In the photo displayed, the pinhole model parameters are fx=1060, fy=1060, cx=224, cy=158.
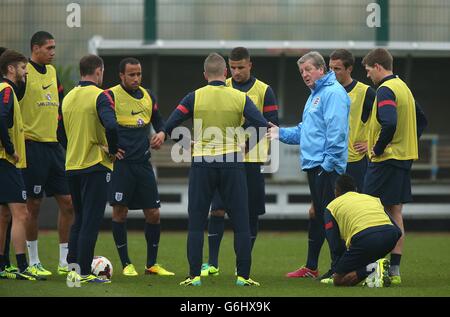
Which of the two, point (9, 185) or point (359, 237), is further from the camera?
point (9, 185)

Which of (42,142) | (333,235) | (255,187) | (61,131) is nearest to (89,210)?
(61,131)

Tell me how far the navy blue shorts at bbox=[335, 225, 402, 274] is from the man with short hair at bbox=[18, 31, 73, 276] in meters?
3.30

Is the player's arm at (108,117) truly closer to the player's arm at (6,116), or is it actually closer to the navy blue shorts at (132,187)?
the player's arm at (6,116)

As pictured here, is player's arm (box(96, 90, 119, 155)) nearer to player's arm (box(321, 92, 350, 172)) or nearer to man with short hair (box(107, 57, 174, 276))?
man with short hair (box(107, 57, 174, 276))

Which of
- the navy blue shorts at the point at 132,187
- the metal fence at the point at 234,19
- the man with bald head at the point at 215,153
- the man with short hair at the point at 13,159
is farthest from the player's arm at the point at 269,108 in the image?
the metal fence at the point at 234,19

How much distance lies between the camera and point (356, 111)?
1180cm

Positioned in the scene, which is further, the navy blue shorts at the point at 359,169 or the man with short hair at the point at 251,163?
the navy blue shorts at the point at 359,169

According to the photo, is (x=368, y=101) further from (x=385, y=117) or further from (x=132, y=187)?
(x=132, y=187)

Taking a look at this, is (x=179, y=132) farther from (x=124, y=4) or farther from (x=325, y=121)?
(x=124, y=4)

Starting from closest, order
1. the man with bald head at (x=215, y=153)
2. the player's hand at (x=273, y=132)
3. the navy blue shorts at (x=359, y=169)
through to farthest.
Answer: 1. the man with bald head at (x=215, y=153)
2. the player's hand at (x=273, y=132)
3. the navy blue shorts at (x=359, y=169)

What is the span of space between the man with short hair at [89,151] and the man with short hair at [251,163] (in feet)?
5.24

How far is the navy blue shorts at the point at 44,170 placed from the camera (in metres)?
11.6

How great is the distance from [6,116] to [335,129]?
330 centimetres
